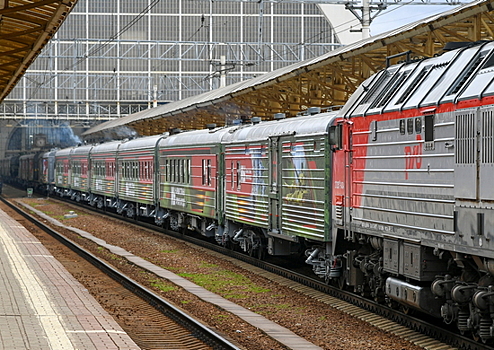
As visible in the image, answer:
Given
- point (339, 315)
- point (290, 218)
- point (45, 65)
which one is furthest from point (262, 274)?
point (45, 65)

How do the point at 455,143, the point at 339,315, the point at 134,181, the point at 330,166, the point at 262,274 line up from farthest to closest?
the point at 134,181 < the point at 262,274 < the point at 330,166 < the point at 339,315 < the point at 455,143

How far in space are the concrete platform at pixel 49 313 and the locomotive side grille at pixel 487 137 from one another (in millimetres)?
5007

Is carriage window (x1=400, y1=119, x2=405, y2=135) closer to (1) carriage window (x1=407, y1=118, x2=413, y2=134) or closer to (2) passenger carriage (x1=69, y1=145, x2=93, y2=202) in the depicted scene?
(1) carriage window (x1=407, y1=118, x2=413, y2=134)

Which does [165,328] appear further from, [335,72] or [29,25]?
[335,72]

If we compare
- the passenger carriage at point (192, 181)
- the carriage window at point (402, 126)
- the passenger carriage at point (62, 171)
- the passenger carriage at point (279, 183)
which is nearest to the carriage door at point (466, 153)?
the carriage window at point (402, 126)

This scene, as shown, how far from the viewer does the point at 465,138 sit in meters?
10.6

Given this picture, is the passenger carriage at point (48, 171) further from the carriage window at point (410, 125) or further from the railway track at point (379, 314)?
the carriage window at point (410, 125)

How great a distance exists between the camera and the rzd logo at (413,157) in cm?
1186

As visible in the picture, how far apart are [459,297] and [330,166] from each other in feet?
18.5

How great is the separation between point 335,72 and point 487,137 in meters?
17.2

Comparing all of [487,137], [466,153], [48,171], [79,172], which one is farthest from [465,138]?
[48,171]

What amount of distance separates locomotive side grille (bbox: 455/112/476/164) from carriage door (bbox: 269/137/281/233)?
8.82m

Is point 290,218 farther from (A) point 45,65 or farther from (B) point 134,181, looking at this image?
(A) point 45,65

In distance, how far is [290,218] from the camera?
1859 cm
